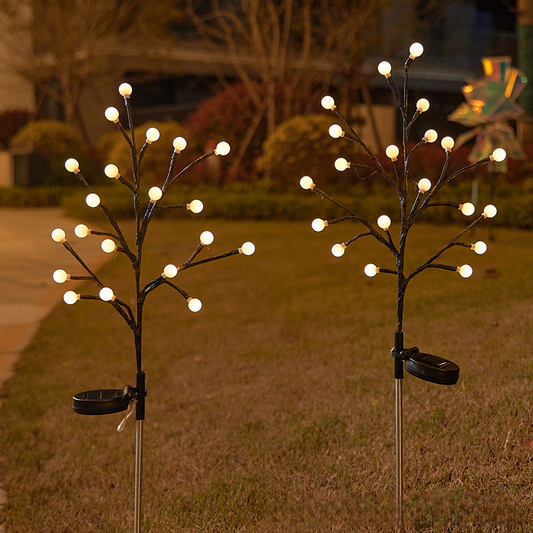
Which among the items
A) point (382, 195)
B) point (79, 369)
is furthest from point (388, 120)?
point (79, 369)

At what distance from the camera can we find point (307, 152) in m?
14.1

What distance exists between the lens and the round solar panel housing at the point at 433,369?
2418mm

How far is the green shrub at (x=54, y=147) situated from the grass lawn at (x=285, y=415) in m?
11.6

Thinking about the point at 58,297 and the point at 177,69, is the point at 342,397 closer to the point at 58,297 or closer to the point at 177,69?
the point at 58,297

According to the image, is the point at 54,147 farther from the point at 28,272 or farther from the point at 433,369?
the point at 433,369

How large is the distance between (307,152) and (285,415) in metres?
10.4

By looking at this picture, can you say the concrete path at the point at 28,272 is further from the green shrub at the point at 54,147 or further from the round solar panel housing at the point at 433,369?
the green shrub at the point at 54,147

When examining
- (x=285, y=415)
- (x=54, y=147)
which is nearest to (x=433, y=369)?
(x=285, y=415)

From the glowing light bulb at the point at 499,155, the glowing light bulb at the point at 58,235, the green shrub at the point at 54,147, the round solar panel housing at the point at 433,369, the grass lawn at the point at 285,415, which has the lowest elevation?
the grass lawn at the point at 285,415

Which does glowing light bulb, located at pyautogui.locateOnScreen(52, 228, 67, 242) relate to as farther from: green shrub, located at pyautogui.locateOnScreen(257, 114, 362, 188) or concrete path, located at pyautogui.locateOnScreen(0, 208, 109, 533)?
green shrub, located at pyautogui.locateOnScreen(257, 114, 362, 188)

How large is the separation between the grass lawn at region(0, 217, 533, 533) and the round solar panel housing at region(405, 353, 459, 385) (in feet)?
2.11

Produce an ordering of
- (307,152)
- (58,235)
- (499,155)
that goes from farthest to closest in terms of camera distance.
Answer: (307,152) < (499,155) < (58,235)

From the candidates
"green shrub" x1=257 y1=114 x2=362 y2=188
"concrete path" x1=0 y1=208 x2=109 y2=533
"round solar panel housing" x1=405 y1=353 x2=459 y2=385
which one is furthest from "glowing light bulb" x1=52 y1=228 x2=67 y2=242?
"green shrub" x1=257 y1=114 x2=362 y2=188

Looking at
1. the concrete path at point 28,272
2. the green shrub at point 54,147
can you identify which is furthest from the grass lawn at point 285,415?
the green shrub at point 54,147
